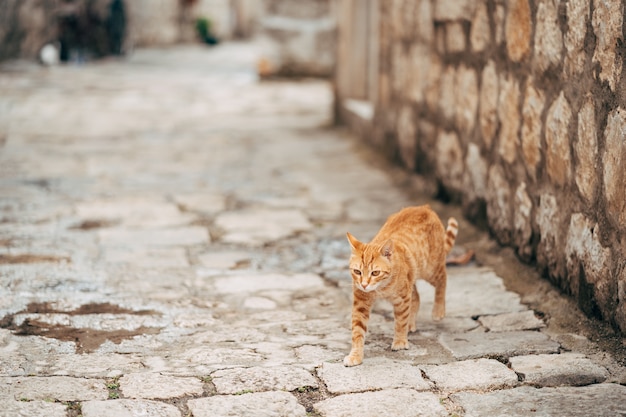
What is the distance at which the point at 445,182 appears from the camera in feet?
16.3

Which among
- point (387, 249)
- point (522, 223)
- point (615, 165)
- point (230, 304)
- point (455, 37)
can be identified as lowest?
point (230, 304)

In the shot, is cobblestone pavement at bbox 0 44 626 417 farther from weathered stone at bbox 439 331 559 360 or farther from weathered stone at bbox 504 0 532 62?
weathered stone at bbox 504 0 532 62

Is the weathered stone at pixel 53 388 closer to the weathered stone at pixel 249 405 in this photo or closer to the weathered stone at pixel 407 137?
the weathered stone at pixel 249 405

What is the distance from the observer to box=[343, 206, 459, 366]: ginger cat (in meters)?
2.89

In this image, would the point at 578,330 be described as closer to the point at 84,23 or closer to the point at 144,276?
the point at 144,276

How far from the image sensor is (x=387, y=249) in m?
2.92

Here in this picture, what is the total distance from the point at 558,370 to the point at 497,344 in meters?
0.29

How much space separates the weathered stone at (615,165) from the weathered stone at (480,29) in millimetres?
1434

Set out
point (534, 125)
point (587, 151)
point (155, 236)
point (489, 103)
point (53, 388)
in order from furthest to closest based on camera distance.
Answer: point (155, 236), point (489, 103), point (534, 125), point (587, 151), point (53, 388)

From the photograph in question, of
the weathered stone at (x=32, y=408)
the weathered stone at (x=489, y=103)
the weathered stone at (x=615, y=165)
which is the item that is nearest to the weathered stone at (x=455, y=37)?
the weathered stone at (x=489, y=103)

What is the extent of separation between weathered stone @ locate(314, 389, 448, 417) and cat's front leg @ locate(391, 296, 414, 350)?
37cm

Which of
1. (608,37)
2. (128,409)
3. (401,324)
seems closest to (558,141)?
(608,37)

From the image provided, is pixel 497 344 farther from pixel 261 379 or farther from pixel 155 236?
pixel 155 236

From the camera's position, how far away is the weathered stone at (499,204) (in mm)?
4023
